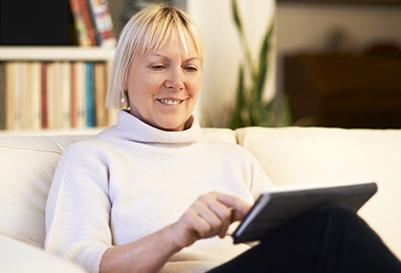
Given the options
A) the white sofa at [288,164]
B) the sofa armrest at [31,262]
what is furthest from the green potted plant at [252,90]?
the sofa armrest at [31,262]

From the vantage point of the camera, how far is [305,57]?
6391mm

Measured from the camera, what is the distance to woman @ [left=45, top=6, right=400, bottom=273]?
1.63 meters

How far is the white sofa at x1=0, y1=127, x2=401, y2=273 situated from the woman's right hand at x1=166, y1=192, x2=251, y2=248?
412 mm

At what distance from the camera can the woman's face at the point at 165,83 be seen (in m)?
1.96

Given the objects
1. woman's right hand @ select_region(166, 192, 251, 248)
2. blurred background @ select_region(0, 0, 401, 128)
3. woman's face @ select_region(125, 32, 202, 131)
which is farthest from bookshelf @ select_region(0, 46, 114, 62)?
woman's right hand @ select_region(166, 192, 251, 248)

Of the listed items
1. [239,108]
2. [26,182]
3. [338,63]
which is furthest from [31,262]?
[338,63]

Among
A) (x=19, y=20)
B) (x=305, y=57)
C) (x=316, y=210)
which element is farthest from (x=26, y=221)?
(x=305, y=57)

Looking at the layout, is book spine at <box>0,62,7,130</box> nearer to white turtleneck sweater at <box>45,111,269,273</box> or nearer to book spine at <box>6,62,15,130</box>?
book spine at <box>6,62,15,130</box>

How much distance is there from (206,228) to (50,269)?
1.01 ft

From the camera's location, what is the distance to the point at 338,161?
226cm

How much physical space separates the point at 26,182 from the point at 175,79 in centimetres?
41

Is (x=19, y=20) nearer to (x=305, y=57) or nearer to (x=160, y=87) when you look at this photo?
(x=160, y=87)

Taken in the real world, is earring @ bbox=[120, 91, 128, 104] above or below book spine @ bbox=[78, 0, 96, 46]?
above

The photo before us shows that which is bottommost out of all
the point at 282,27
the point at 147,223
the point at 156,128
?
the point at 282,27
